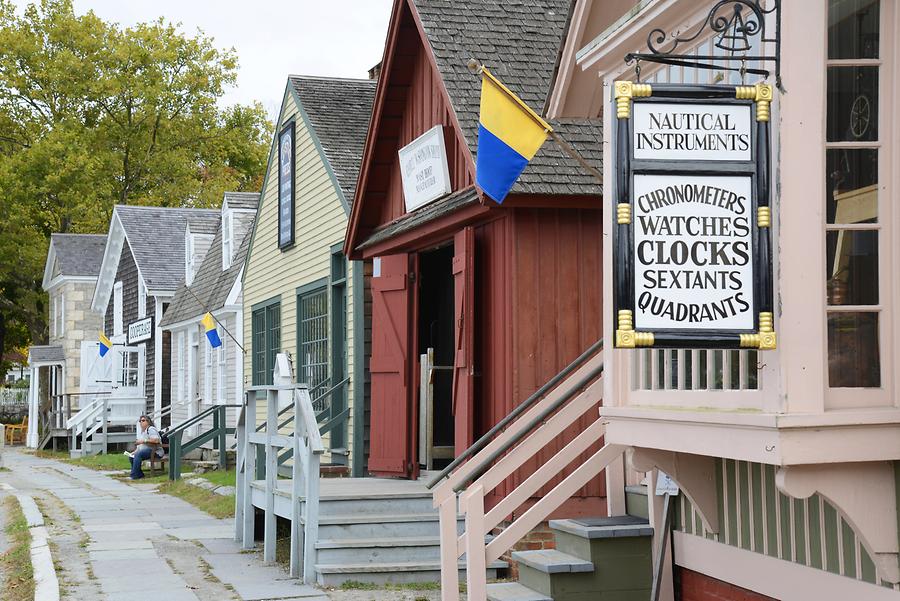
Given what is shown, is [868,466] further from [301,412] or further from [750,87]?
[301,412]

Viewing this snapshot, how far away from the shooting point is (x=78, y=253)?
42.4 metres

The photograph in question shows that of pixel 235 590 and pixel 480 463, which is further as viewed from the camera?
pixel 235 590

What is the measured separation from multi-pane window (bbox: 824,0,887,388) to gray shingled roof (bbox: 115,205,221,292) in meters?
26.5

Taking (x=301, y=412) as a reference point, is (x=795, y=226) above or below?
above

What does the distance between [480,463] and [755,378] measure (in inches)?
118

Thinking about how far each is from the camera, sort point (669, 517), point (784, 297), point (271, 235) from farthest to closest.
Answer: point (271, 235), point (669, 517), point (784, 297)

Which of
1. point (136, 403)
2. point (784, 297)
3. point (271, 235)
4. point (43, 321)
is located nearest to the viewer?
point (784, 297)

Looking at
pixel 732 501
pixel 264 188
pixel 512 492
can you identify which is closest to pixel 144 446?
pixel 264 188

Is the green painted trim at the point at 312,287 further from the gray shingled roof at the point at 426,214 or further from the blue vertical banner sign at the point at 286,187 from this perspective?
the gray shingled roof at the point at 426,214

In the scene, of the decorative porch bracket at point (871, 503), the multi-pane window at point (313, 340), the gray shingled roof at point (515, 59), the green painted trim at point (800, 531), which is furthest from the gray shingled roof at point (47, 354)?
the decorative porch bracket at point (871, 503)

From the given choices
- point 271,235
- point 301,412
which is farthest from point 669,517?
point 271,235

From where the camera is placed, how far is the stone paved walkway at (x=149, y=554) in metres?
10.1

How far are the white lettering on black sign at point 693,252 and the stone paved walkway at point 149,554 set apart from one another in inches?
209

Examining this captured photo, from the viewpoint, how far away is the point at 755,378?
5.88 meters
